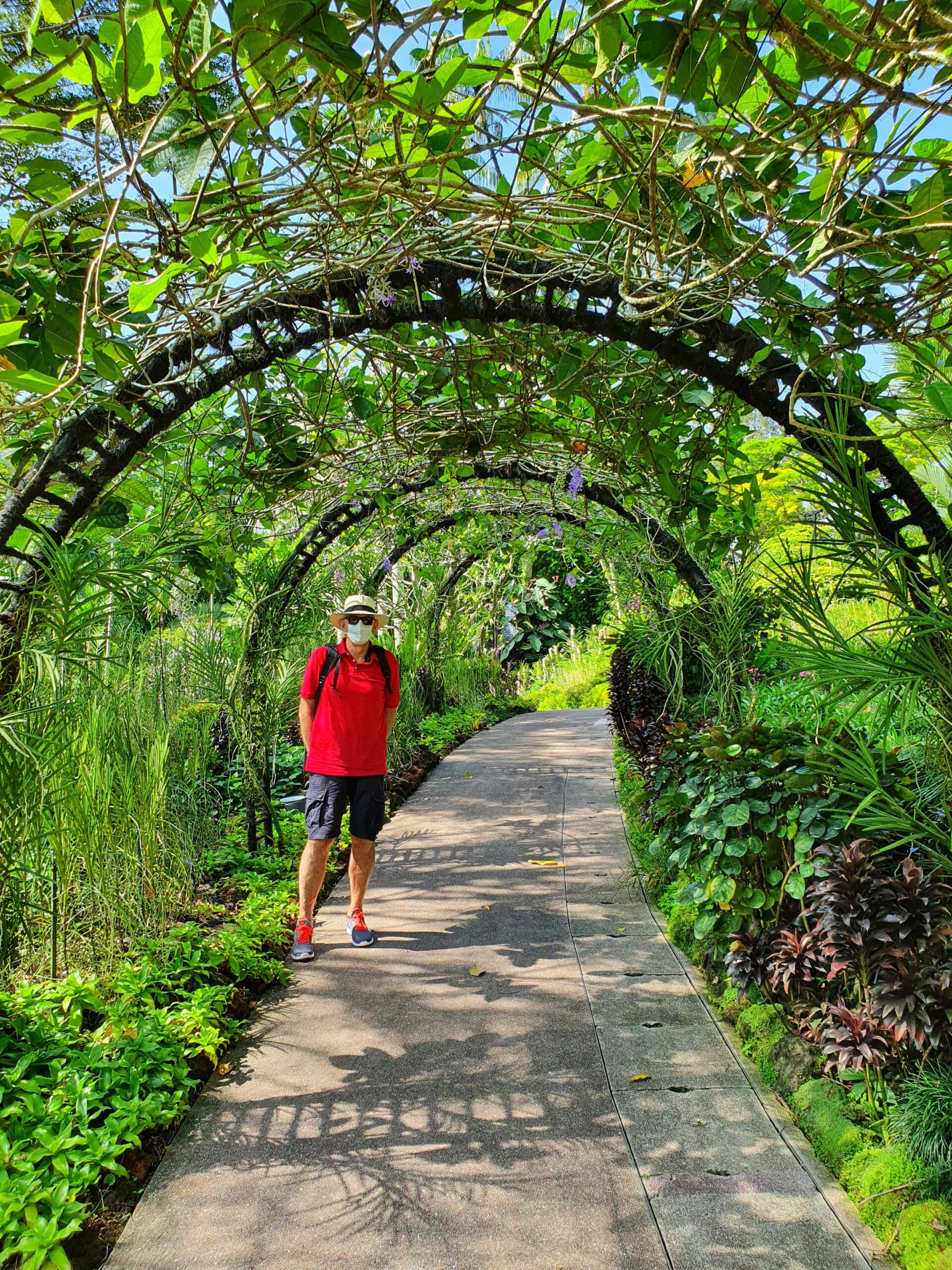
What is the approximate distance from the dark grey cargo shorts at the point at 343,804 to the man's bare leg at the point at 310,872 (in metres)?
0.04

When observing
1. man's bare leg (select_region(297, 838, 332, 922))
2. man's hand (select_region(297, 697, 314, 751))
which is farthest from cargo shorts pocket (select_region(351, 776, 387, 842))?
man's hand (select_region(297, 697, 314, 751))

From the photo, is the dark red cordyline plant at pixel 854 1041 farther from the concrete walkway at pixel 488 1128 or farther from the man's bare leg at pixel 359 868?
the man's bare leg at pixel 359 868

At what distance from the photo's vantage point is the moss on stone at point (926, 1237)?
6.02ft

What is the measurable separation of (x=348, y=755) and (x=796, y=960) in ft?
7.20

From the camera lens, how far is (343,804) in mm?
4066

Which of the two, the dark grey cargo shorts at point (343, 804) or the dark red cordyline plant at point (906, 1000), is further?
the dark grey cargo shorts at point (343, 804)

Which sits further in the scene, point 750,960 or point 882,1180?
point 750,960

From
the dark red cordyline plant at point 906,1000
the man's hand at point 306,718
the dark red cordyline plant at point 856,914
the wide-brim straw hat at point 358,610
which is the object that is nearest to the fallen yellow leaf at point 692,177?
the dark red cordyline plant at point 856,914

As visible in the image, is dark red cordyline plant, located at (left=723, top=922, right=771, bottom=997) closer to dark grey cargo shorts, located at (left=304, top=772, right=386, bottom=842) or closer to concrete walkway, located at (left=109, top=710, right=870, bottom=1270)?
concrete walkway, located at (left=109, top=710, right=870, bottom=1270)

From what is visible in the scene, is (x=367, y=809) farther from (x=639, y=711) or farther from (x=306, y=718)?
(x=639, y=711)

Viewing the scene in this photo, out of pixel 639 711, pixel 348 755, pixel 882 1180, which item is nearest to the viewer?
pixel 882 1180

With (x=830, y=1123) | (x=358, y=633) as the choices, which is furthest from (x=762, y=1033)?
(x=358, y=633)

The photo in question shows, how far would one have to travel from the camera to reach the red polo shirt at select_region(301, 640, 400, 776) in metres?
4.04

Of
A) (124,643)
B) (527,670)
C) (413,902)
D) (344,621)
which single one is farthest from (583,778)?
(527,670)
